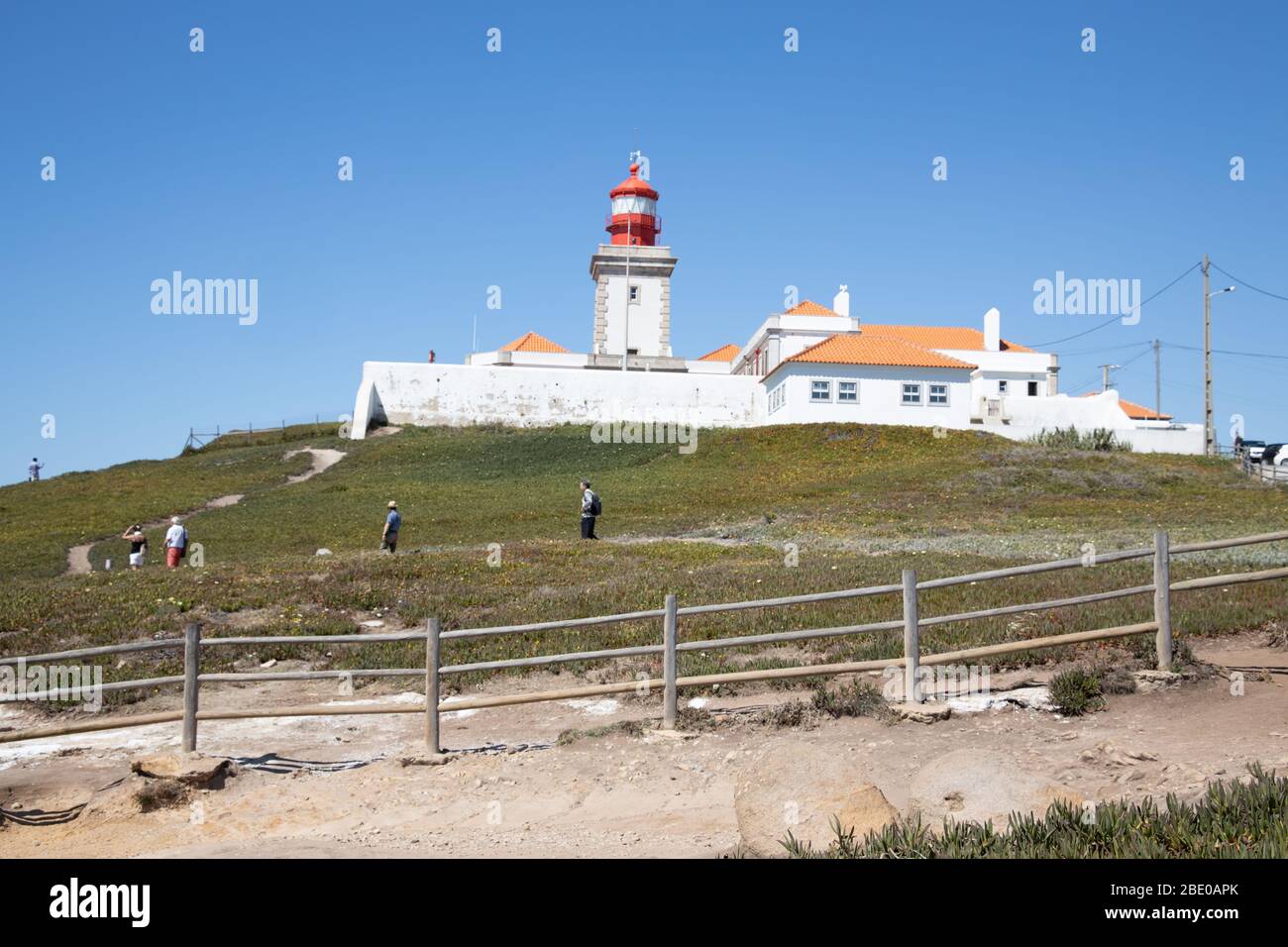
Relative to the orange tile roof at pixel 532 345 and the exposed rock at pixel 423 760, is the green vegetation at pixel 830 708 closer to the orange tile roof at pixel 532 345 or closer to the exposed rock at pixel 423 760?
the exposed rock at pixel 423 760

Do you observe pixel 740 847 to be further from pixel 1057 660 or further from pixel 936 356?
pixel 936 356

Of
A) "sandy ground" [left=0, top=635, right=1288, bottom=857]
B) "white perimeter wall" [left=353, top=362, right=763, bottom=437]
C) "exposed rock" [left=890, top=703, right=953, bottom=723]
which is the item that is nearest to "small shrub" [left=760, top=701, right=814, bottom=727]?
"sandy ground" [left=0, top=635, right=1288, bottom=857]

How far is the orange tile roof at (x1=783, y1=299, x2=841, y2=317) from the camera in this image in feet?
234

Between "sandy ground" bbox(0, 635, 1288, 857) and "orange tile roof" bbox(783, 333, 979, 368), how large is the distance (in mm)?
44514

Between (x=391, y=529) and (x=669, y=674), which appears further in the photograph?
(x=391, y=529)

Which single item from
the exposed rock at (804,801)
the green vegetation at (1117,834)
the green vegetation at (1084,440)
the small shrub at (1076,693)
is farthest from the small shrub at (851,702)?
the green vegetation at (1084,440)

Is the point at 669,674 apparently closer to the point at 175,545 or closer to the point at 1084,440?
the point at 175,545

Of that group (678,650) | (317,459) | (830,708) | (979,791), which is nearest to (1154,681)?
(830,708)

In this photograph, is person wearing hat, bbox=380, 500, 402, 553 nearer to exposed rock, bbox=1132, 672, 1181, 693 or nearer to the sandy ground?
the sandy ground

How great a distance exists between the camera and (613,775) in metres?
11.2

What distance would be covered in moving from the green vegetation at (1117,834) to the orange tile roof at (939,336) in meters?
69.2

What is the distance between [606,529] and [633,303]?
41.4 metres

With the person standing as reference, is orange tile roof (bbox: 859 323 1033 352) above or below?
above
